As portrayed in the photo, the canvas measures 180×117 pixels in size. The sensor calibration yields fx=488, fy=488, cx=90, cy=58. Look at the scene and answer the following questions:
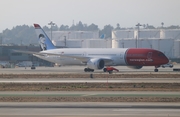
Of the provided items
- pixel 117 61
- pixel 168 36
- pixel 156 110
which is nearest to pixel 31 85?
pixel 156 110

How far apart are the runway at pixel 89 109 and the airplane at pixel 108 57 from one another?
41489mm

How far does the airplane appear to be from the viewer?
79.8 meters

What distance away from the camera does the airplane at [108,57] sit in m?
79.8

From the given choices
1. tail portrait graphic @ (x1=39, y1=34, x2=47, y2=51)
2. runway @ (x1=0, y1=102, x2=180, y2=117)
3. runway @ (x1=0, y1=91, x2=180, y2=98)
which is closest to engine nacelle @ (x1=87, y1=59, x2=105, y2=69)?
tail portrait graphic @ (x1=39, y1=34, x2=47, y2=51)

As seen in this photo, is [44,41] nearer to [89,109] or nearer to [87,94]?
[87,94]

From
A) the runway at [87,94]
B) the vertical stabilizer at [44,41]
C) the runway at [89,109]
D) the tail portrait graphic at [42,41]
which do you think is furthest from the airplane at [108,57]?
the runway at [89,109]

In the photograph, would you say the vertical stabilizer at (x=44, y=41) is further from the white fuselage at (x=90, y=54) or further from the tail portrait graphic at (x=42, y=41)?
the white fuselage at (x=90, y=54)

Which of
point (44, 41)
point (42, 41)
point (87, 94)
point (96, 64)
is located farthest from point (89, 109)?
point (42, 41)

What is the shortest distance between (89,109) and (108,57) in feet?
169

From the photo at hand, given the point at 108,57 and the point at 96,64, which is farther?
the point at 108,57

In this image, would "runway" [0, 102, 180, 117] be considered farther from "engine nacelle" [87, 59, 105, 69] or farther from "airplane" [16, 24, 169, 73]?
"engine nacelle" [87, 59, 105, 69]

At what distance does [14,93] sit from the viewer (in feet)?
142

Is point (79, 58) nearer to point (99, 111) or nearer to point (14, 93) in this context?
point (14, 93)

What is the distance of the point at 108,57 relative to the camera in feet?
272
